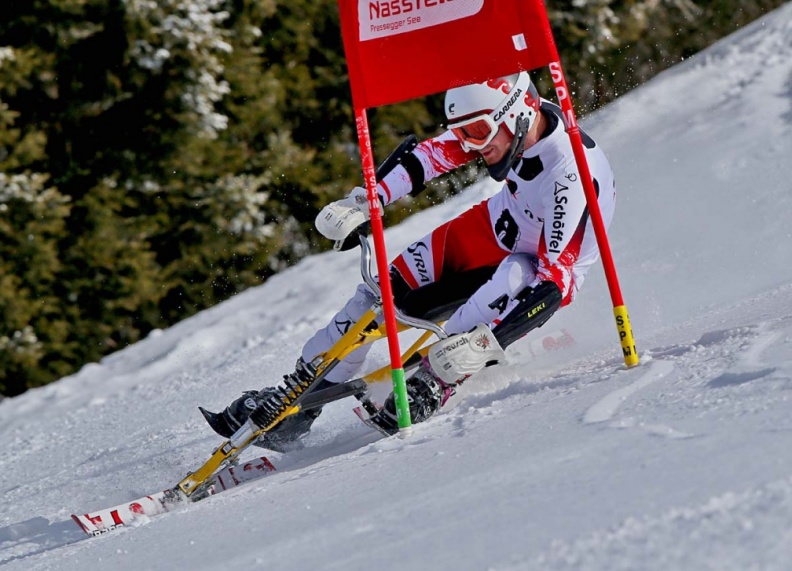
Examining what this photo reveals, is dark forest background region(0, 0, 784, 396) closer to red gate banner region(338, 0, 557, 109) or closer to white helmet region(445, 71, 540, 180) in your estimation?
white helmet region(445, 71, 540, 180)

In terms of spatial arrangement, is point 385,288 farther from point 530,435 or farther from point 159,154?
point 159,154

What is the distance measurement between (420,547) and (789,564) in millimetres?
1021

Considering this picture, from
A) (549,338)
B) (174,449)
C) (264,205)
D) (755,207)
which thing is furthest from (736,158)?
(264,205)

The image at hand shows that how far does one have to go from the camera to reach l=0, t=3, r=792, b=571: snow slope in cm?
306

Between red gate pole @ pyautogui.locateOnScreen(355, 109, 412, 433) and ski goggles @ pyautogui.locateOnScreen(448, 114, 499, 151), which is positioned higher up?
ski goggles @ pyautogui.locateOnScreen(448, 114, 499, 151)

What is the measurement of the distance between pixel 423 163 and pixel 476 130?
29.3 inches

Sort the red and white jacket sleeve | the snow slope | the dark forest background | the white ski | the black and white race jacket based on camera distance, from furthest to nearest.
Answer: the dark forest background → the red and white jacket sleeve → the black and white race jacket → the white ski → the snow slope

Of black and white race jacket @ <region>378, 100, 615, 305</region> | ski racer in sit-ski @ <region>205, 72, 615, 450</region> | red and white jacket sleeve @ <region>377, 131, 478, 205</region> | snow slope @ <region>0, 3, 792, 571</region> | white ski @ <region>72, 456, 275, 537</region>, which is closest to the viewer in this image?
snow slope @ <region>0, 3, 792, 571</region>

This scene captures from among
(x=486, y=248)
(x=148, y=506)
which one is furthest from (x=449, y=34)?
(x=148, y=506)

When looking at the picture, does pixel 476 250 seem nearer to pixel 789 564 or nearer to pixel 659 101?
pixel 789 564

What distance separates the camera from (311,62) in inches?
634

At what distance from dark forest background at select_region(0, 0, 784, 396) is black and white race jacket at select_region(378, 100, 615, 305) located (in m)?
7.94

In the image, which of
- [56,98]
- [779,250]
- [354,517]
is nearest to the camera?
[354,517]

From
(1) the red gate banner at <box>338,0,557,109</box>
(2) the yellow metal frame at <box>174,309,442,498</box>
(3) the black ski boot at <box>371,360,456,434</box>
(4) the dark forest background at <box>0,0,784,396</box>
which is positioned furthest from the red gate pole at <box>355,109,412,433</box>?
(4) the dark forest background at <box>0,0,784,396</box>
